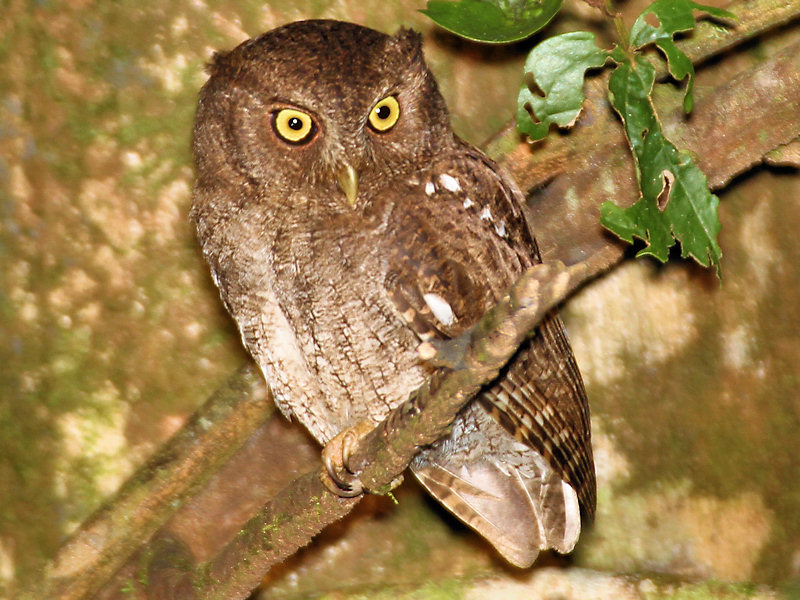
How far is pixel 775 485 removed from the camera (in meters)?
3.41

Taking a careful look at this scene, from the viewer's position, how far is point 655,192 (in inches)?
80.7

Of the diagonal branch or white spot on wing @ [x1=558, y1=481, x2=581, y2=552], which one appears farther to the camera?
white spot on wing @ [x1=558, y1=481, x2=581, y2=552]

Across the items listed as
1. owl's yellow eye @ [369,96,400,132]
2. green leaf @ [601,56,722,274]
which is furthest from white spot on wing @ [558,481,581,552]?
owl's yellow eye @ [369,96,400,132]

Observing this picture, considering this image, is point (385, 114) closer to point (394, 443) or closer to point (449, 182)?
point (449, 182)

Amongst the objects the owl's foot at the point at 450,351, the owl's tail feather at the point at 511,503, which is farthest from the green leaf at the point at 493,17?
the owl's tail feather at the point at 511,503

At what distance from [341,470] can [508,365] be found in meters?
0.57

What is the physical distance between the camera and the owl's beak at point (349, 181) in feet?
7.22

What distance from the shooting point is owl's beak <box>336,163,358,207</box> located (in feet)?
7.22

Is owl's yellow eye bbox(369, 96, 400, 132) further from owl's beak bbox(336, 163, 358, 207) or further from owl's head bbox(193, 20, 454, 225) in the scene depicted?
owl's beak bbox(336, 163, 358, 207)

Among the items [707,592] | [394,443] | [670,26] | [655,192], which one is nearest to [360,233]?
[394,443]

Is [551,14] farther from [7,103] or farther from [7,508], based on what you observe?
[7,508]

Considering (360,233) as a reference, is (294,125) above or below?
above

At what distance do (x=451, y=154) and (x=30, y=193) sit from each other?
5.34 ft

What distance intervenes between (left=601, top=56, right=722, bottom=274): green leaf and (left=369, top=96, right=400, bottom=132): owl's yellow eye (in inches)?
24.4
